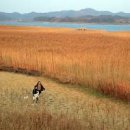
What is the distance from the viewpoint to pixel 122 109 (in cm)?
1051

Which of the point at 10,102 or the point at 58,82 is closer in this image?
the point at 10,102

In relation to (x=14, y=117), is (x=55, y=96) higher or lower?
lower

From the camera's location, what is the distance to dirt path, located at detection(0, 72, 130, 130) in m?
9.06

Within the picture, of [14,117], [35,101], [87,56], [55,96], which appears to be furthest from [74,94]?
[87,56]

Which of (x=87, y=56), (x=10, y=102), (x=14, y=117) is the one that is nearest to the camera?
(x=14, y=117)

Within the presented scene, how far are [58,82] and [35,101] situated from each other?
3.11 meters

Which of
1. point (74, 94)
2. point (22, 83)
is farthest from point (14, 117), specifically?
point (22, 83)

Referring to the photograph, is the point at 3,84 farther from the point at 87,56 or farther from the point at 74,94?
the point at 87,56

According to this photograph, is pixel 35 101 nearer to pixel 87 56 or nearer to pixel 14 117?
pixel 14 117

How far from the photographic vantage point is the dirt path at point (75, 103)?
9062mm

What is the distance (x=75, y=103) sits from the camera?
36.0ft

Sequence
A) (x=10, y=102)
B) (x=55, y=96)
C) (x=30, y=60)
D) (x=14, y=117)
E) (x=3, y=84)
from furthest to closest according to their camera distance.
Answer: (x=30, y=60)
(x=3, y=84)
(x=55, y=96)
(x=10, y=102)
(x=14, y=117)

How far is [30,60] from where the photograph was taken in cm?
1656

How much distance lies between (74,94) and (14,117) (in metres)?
4.46
